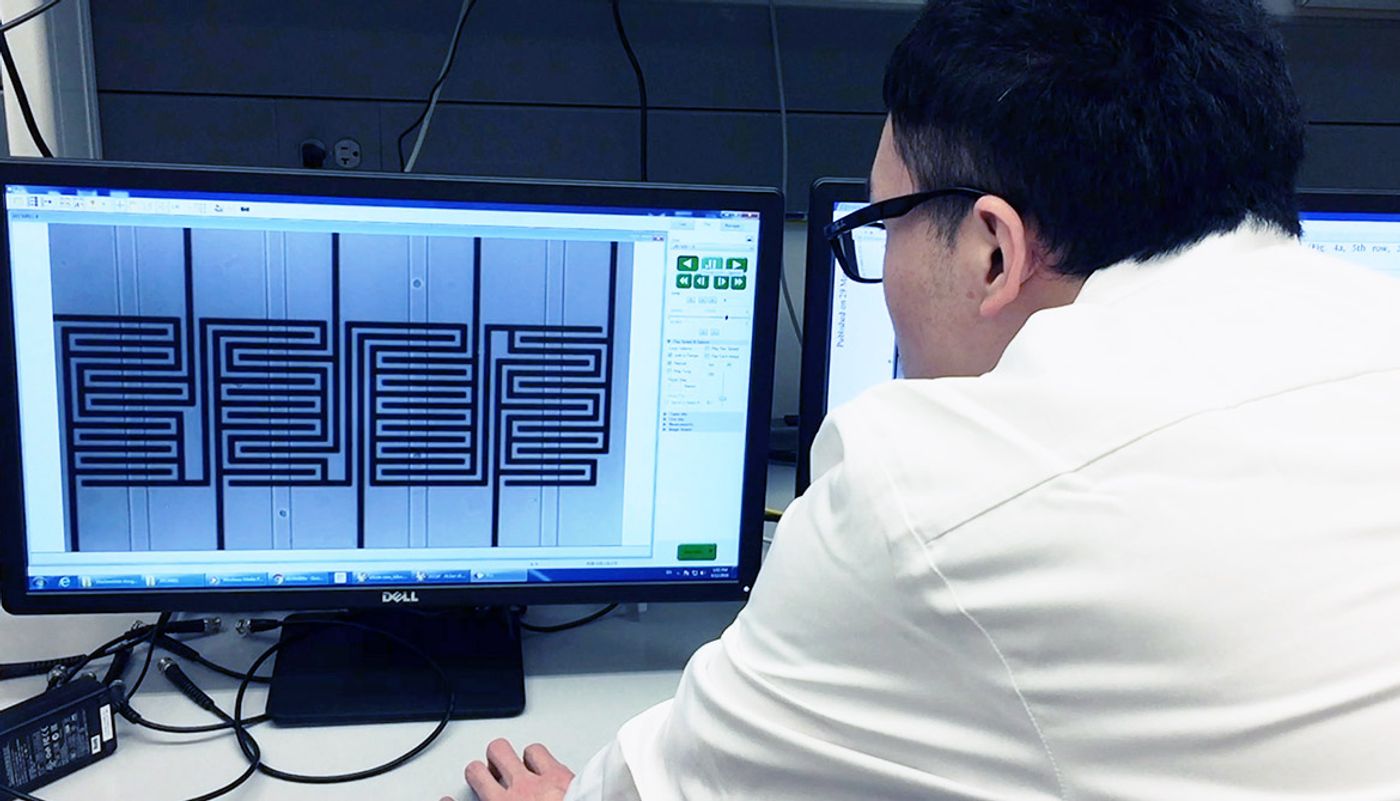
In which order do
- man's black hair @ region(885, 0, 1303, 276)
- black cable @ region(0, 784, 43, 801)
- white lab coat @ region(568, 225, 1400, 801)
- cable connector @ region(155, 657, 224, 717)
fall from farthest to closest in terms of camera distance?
cable connector @ region(155, 657, 224, 717) → black cable @ region(0, 784, 43, 801) → man's black hair @ region(885, 0, 1303, 276) → white lab coat @ region(568, 225, 1400, 801)

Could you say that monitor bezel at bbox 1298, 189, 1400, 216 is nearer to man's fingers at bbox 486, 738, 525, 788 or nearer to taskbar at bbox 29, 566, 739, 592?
taskbar at bbox 29, 566, 739, 592

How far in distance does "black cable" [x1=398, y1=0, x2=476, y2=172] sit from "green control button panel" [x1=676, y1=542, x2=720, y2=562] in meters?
0.60

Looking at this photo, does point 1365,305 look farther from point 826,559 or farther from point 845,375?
point 845,375

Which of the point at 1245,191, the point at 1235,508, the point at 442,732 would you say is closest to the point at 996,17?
the point at 1245,191

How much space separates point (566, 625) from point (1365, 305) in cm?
68

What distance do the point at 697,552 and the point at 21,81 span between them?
2.58ft

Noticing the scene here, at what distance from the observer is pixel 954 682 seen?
1.59ft

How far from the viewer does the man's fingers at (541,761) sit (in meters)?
0.74

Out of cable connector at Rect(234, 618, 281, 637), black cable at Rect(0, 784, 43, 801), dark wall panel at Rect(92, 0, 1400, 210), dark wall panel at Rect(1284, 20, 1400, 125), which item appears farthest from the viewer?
dark wall panel at Rect(1284, 20, 1400, 125)

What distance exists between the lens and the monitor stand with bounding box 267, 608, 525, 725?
2.68 feet

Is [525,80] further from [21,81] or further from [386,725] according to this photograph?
[386,725]

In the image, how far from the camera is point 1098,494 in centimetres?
45

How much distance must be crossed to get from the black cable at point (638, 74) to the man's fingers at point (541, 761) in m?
0.70

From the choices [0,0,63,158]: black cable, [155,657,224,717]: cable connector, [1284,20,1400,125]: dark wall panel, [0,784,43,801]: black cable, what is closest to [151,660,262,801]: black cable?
[155,657,224,717]: cable connector
